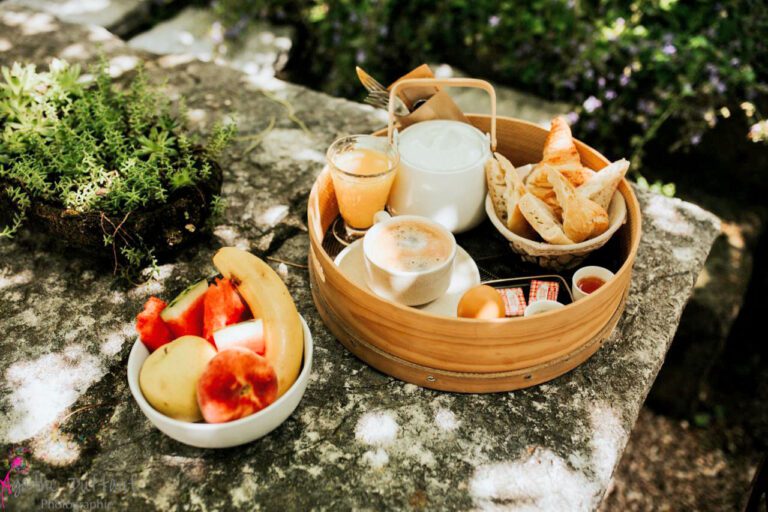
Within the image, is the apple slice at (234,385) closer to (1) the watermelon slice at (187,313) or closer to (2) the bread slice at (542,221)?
(1) the watermelon slice at (187,313)

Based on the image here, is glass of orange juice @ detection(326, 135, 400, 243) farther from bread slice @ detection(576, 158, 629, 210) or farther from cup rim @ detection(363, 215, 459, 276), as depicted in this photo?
bread slice @ detection(576, 158, 629, 210)

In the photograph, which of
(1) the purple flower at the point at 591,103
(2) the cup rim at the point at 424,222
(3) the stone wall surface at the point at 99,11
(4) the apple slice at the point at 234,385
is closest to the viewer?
(4) the apple slice at the point at 234,385

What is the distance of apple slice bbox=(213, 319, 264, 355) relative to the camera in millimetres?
1503

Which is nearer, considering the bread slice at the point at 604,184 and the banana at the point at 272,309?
the banana at the point at 272,309

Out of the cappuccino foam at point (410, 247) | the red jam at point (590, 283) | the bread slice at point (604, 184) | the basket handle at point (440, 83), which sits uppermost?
the basket handle at point (440, 83)

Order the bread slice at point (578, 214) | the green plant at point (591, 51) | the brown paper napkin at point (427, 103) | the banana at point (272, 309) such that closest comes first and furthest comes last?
the banana at point (272, 309) → the bread slice at point (578, 214) → the brown paper napkin at point (427, 103) → the green plant at point (591, 51)

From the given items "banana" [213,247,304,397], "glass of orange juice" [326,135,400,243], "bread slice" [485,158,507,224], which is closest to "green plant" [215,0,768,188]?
"bread slice" [485,158,507,224]

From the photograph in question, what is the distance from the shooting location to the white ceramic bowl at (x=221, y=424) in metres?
1.39

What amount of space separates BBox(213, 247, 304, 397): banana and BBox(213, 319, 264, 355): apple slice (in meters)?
0.02

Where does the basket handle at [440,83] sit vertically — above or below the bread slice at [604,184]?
above

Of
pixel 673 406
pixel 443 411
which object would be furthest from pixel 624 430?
pixel 673 406

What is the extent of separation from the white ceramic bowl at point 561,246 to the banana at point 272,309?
696 millimetres

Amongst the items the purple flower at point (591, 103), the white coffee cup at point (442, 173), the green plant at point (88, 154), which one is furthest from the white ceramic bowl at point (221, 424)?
the purple flower at point (591, 103)

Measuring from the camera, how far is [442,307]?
5.73ft
